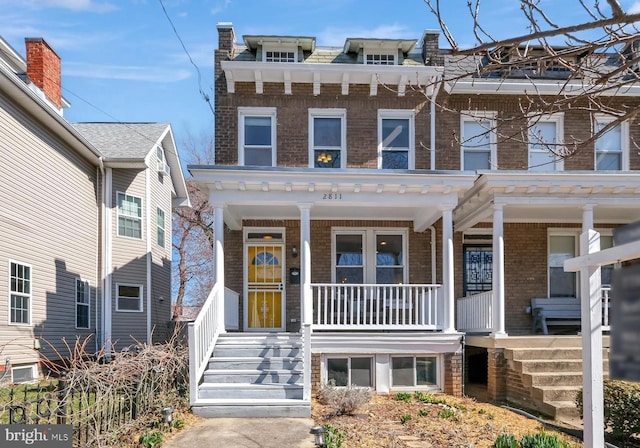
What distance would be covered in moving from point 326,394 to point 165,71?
293 inches

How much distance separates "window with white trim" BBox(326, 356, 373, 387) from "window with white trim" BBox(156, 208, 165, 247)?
29.8 ft

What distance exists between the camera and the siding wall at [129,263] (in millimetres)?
14578

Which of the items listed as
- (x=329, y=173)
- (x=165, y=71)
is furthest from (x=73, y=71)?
(x=329, y=173)

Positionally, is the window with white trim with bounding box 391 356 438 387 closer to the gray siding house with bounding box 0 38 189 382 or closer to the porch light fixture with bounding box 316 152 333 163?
the porch light fixture with bounding box 316 152 333 163

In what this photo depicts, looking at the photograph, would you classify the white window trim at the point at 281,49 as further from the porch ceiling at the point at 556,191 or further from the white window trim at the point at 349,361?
the white window trim at the point at 349,361

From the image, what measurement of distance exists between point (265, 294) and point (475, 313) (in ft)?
15.4

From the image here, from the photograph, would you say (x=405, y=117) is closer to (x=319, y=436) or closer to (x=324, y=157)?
(x=324, y=157)

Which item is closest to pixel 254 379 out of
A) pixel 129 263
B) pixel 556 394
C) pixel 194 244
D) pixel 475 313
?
pixel 556 394

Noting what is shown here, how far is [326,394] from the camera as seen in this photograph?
8.65 meters

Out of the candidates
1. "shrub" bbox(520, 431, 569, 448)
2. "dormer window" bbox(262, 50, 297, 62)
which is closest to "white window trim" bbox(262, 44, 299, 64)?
"dormer window" bbox(262, 50, 297, 62)

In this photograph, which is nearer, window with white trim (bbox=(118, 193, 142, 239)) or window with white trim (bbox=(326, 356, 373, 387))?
window with white trim (bbox=(326, 356, 373, 387))

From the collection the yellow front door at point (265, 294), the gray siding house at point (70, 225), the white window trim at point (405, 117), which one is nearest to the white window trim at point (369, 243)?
the yellow front door at point (265, 294)

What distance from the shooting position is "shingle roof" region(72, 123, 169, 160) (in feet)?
48.3

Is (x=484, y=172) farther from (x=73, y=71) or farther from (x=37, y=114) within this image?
(x=73, y=71)
